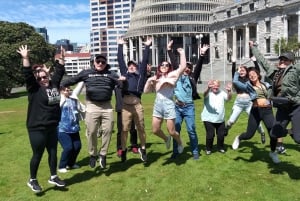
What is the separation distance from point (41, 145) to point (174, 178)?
286cm

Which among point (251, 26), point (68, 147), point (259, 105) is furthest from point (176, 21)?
point (68, 147)

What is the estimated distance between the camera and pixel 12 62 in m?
62.2

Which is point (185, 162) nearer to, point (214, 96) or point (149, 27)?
point (214, 96)

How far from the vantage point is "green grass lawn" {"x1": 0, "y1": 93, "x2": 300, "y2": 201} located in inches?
295

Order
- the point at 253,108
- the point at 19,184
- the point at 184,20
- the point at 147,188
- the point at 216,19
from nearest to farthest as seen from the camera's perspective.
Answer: the point at 147,188 < the point at 19,184 < the point at 253,108 < the point at 216,19 < the point at 184,20

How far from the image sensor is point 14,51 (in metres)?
63.2

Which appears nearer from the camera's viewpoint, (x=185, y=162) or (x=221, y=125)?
(x=185, y=162)

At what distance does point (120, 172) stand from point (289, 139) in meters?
5.56

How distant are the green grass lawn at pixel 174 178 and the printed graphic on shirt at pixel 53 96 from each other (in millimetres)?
1805

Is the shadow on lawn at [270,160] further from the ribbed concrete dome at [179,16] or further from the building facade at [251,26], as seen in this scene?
the ribbed concrete dome at [179,16]

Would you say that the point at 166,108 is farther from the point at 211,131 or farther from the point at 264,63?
the point at 264,63

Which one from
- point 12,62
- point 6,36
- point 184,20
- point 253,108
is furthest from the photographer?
point 184,20

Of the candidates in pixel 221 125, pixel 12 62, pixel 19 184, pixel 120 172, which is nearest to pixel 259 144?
pixel 221 125

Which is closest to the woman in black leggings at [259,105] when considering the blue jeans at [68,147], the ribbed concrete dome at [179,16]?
the blue jeans at [68,147]
